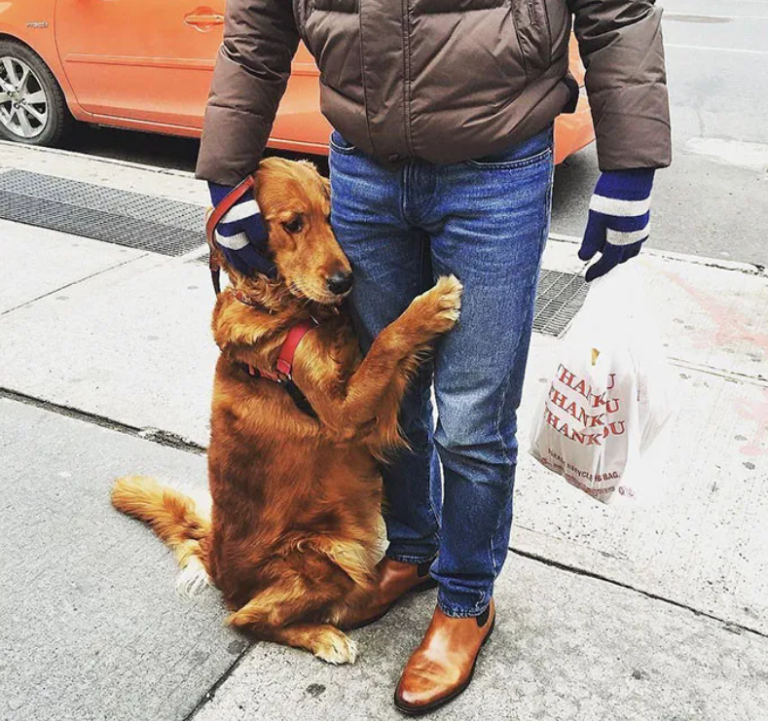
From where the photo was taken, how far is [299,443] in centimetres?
235

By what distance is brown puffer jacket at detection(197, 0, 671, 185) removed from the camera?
5.69 ft

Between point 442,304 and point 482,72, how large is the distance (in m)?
0.50

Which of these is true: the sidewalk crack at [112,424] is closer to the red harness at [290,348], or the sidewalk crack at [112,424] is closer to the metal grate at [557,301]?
the red harness at [290,348]

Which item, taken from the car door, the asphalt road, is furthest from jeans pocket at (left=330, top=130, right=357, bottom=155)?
the car door

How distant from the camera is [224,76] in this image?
2098 millimetres

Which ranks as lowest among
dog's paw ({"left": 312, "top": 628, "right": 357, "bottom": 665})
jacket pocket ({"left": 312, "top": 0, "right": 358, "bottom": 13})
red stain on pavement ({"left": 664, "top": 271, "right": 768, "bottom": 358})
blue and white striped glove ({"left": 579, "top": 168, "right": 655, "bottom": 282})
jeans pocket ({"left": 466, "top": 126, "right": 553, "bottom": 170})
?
red stain on pavement ({"left": 664, "top": 271, "right": 768, "bottom": 358})

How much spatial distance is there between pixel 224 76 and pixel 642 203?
1007 mm

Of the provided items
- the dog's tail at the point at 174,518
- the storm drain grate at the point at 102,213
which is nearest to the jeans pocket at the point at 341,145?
the dog's tail at the point at 174,518

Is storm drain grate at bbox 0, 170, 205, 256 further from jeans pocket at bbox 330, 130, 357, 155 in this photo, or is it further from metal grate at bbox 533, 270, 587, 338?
jeans pocket at bbox 330, 130, 357, 155

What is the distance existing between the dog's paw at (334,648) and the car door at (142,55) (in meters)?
4.63

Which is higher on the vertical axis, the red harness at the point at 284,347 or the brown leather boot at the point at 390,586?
the red harness at the point at 284,347

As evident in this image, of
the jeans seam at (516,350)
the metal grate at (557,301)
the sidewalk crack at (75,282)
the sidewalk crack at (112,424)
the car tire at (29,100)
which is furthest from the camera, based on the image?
the car tire at (29,100)

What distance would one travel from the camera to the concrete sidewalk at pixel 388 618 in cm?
227

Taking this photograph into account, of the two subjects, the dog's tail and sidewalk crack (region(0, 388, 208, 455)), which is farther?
sidewalk crack (region(0, 388, 208, 455))
